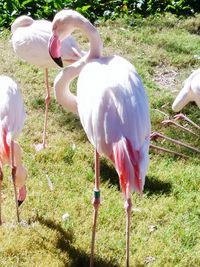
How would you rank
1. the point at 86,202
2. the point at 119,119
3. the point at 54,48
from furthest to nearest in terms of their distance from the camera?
the point at 86,202 < the point at 54,48 < the point at 119,119

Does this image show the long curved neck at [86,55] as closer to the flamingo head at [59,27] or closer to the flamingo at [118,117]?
the flamingo head at [59,27]

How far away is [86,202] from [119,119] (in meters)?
1.20

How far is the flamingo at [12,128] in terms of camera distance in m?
3.49

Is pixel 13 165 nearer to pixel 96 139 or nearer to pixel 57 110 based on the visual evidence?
pixel 96 139

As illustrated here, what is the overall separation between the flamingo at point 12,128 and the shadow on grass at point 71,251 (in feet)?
1.17

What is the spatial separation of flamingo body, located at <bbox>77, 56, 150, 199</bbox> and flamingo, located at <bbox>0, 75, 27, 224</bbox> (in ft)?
1.81

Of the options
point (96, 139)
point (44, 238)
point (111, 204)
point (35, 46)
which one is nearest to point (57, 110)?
point (35, 46)

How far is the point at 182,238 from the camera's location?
3.65m

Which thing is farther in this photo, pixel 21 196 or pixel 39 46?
pixel 39 46

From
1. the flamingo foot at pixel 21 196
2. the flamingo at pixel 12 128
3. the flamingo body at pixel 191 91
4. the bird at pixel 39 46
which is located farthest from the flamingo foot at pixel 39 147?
the flamingo body at pixel 191 91

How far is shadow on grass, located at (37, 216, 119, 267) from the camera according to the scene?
11.2 ft

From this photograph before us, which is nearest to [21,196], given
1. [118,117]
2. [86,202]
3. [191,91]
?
[86,202]

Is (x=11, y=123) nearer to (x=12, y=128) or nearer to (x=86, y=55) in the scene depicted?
(x=12, y=128)

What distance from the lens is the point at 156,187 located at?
4238 millimetres
